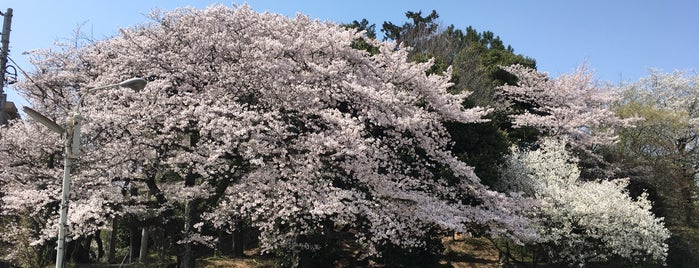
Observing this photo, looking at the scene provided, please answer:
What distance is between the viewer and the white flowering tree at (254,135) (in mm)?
14219

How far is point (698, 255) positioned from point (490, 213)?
49.1 ft

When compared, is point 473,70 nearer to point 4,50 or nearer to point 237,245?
point 237,245

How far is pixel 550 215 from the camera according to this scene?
63.6 ft

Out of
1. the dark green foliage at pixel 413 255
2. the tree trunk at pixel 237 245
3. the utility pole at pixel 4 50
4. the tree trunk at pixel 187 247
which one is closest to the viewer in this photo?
the utility pole at pixel 4 50

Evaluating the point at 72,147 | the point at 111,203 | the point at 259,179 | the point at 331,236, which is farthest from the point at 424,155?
the point at 72,147

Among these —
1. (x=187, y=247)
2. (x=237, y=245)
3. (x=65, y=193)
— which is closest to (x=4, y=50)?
(x=65, y=193)

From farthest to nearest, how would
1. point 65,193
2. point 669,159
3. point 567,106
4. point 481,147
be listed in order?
point 567,106
point 669,159
point 481,147
point 65,193

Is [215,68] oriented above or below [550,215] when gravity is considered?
above

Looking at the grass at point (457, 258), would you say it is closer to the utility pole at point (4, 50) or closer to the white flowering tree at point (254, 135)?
the white flowering tree at point (254, 135)

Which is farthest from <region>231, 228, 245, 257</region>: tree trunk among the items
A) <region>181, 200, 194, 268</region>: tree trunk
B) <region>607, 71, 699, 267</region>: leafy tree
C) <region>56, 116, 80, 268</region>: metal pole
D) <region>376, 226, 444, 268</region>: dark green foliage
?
<region>607, 71, 699, 267</region>: leafy tree

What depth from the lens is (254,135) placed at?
559 inches

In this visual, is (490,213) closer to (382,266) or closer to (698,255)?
(382,266)

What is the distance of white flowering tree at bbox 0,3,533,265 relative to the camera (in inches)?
560

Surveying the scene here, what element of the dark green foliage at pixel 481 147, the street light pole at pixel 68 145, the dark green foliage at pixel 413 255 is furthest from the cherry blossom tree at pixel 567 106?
the street light pole at pixel 68 145
